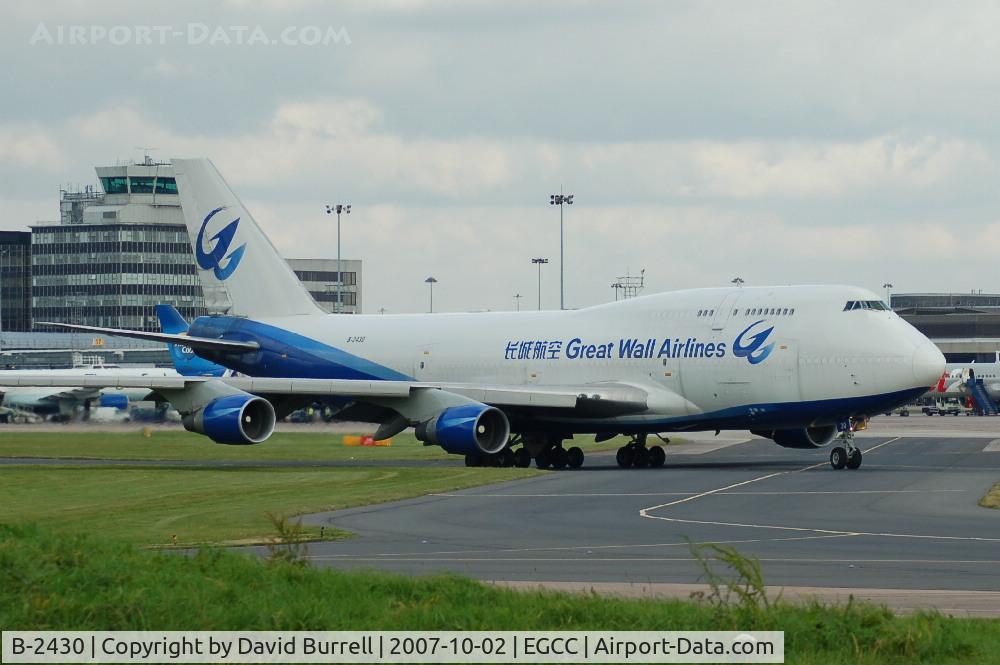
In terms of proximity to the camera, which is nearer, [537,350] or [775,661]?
[775,661]

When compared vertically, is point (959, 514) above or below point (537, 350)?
below

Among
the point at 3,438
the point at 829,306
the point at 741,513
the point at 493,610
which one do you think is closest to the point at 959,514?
the point at 741,513

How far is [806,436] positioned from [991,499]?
1696 centimetres

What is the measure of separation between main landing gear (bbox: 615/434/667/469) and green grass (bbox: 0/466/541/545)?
236 inches

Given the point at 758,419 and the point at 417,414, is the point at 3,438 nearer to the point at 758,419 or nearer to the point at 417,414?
the point at 417,414

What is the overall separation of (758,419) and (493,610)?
3209cm

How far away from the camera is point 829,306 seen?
45.7 metres

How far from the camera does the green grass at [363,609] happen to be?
14.5 m

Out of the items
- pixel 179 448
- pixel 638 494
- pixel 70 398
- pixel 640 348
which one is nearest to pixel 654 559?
pixel 638 494

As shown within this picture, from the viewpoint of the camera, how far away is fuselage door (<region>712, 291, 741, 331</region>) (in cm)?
4744

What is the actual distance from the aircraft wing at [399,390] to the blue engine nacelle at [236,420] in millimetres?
663

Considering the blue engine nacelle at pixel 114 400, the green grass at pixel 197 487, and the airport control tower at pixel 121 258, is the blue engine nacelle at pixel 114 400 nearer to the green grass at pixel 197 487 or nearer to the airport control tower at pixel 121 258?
the green grass at pixel 197 487

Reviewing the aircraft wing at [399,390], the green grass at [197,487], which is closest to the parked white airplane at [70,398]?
the green grass at [197,487]

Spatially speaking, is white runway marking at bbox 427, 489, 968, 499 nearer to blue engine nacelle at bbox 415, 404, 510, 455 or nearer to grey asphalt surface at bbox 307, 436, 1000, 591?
grey asphalt surface at bbox 307, 436, 1000, 591
